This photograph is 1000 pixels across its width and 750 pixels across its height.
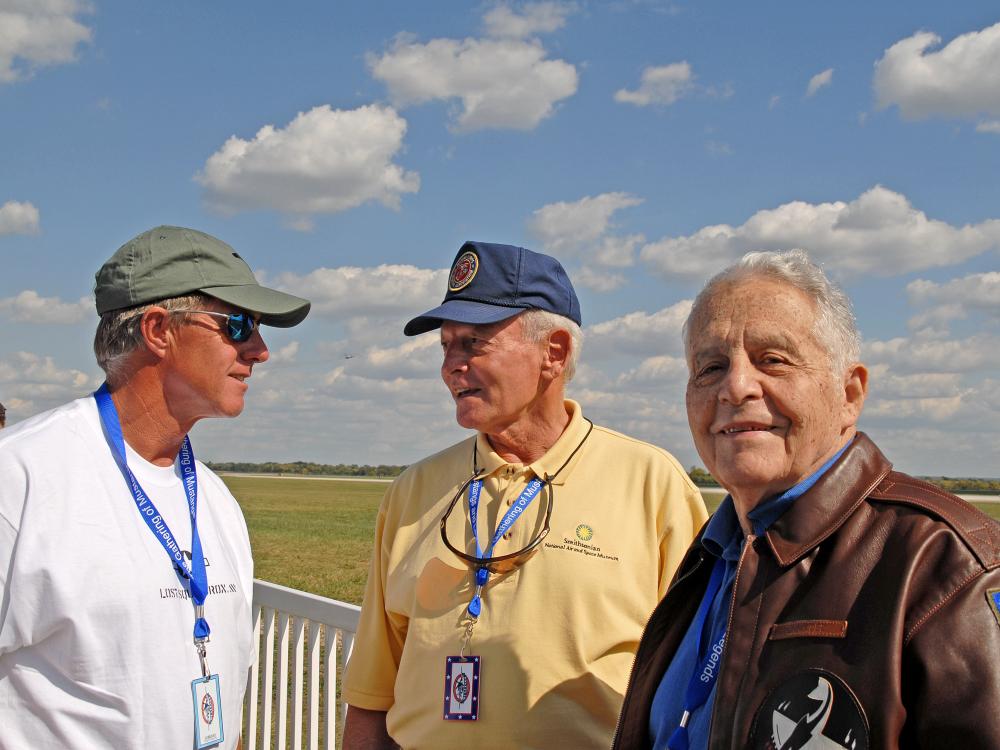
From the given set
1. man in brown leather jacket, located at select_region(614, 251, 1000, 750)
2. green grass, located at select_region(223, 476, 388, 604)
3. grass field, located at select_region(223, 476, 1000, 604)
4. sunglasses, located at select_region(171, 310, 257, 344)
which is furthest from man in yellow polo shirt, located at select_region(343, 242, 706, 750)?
green grass, located at select_region(223, 476, 388, 604)

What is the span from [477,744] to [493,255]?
1.46 m

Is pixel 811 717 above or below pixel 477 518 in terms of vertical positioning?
below

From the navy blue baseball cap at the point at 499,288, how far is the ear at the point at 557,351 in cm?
7

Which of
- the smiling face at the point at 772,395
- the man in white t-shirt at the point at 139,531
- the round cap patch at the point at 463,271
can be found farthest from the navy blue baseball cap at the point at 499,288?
the smiling face at the point at 772,395

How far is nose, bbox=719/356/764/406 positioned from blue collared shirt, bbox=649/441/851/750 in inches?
7.6

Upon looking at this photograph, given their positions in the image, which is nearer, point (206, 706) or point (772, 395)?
point (772, 395)

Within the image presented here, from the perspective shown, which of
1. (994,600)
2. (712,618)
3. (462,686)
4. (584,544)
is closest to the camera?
(994,600)

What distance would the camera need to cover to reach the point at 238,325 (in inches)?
110

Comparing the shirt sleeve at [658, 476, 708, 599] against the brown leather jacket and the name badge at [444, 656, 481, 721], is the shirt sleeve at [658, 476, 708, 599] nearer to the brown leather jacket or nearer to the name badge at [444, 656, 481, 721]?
the name badge at [444, 656, 481, 721]

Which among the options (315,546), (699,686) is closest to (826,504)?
(699,686)

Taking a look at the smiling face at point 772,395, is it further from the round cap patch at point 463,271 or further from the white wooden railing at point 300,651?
the white wooden railing at point 300,651

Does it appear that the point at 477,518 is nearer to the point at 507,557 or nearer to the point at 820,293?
the point at 507,557

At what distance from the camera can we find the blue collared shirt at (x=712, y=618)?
1722 mm

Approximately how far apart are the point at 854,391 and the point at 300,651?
10.3ft
